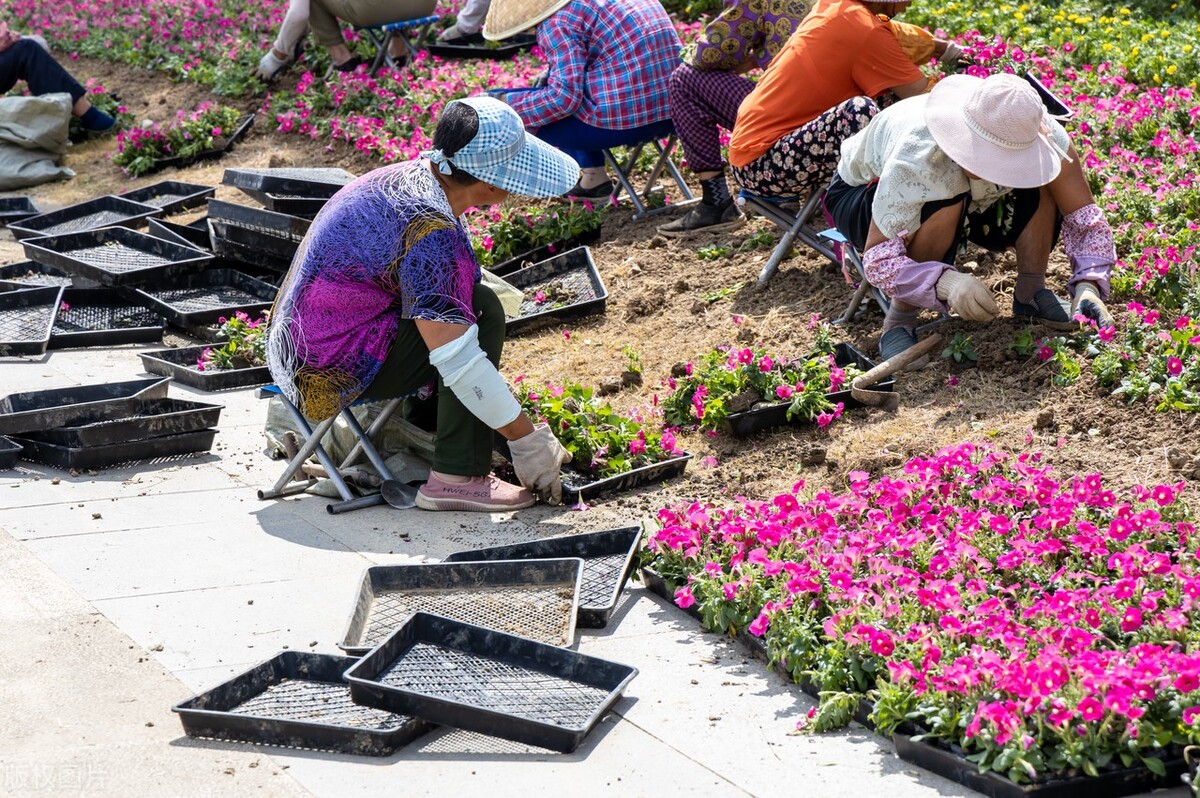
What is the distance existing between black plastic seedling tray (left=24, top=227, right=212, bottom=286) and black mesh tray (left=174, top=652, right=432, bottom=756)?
4.40 meters

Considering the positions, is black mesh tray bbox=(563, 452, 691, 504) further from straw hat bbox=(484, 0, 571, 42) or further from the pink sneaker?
straw hat bbox=(484, 0, 571, 42)

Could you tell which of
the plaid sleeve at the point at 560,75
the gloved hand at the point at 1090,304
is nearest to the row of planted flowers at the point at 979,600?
the gloved hand at the point at 1090,304

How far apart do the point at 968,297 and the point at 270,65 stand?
8275mm

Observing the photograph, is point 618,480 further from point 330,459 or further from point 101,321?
point 101,321

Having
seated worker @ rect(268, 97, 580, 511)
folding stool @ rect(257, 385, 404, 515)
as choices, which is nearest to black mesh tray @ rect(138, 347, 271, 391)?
folding stool @ rect(257, 385, 404, 515)

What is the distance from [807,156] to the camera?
612 centimetres

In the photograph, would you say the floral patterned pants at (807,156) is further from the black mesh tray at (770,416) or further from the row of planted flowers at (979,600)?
the row of planted flowers at (979,600)

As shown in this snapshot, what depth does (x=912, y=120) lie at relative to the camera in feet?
17.1

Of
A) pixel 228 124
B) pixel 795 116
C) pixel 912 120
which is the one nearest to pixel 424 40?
pixel 228 124

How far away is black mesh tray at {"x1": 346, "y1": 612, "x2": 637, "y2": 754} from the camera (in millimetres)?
3211

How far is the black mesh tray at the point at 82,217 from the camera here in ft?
29.3

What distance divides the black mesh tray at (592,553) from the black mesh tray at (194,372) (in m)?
2.44

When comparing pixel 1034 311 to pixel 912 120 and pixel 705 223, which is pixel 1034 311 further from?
pixel 705 223

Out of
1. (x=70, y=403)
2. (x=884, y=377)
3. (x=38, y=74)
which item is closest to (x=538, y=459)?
(x=884, y=377)
